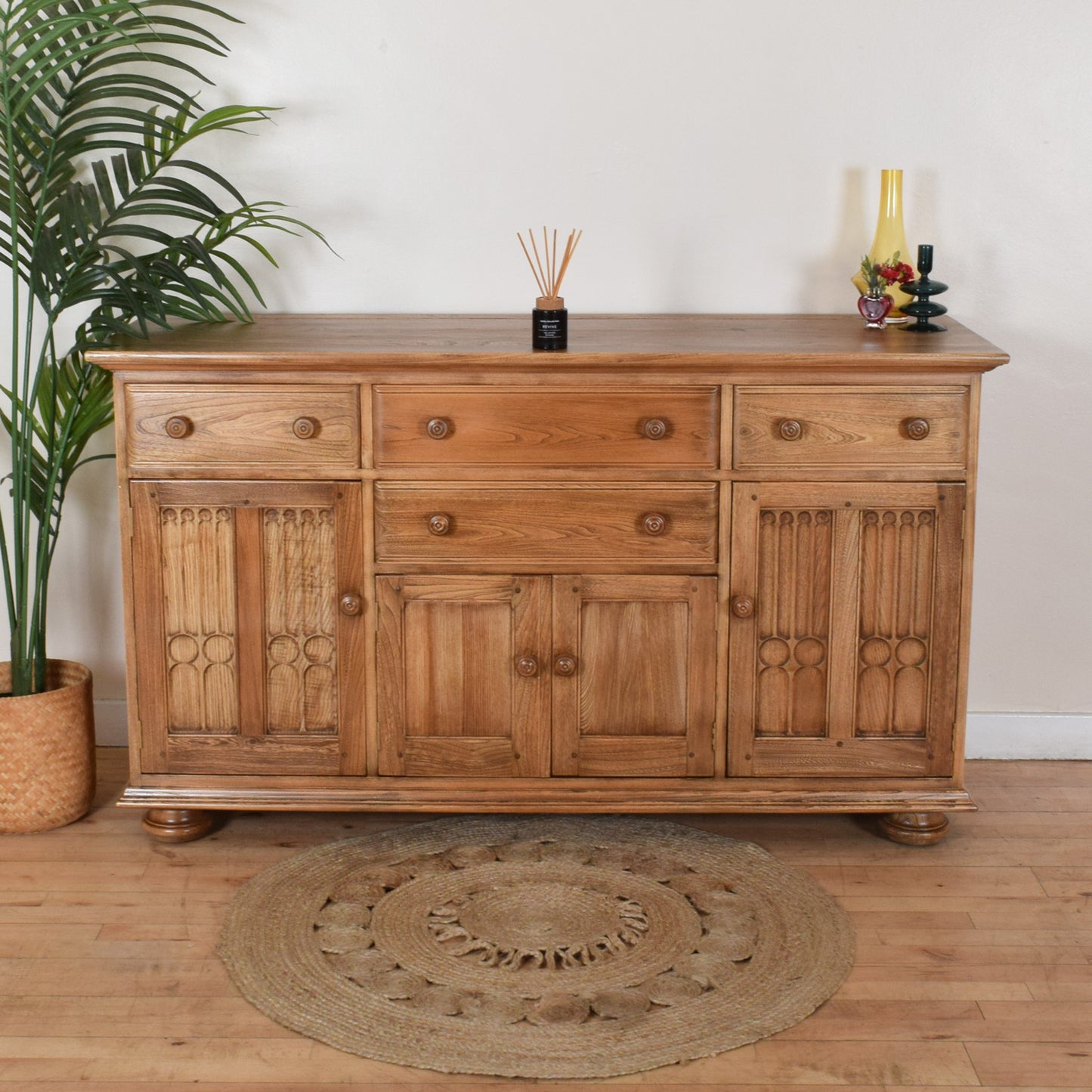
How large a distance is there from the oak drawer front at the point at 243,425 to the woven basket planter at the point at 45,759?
0.56 metres

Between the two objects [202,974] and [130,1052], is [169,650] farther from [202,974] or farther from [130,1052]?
[130,1052]

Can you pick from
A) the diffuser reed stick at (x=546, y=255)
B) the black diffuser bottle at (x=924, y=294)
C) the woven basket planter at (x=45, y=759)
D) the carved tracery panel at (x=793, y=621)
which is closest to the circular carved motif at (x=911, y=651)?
the carved tracery panel at (x=793, y=621)

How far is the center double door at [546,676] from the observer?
2.80 m

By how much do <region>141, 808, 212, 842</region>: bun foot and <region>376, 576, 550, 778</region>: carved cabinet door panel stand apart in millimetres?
413

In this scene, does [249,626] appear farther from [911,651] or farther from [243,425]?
[911,651]

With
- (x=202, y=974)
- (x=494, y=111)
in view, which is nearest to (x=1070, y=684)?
(x=494, y=111)

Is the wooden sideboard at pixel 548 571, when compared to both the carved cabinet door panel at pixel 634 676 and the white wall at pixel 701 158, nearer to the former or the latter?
the carved cabinet door panel at pixel 634 676

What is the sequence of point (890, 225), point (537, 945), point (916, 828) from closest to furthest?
point (537, 945)
point (916, 828)
point (890, 225)

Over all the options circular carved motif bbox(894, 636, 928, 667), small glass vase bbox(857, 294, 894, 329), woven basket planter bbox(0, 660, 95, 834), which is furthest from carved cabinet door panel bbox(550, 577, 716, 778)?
woven basket planter bbox(0, 660, 95, 834)

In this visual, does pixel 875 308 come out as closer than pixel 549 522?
No

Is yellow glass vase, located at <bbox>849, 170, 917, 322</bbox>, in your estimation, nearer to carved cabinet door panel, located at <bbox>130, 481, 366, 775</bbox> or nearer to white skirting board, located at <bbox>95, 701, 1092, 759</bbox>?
white skirting board, located at <bbox>95, 701, 1092, 759</bbox>

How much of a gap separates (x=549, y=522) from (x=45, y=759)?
1.15 m

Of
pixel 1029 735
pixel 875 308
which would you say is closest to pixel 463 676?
pixel 875 308

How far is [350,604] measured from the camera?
9.17 feet
